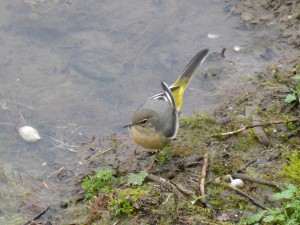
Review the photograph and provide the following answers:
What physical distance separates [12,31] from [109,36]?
168cm

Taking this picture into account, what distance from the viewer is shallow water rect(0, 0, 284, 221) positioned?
8234 mm

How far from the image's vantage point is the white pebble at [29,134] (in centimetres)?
827

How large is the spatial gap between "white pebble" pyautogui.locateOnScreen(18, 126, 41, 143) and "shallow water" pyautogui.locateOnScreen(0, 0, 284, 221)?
0.09 meters

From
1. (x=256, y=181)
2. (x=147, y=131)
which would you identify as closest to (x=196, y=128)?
(x=147, y=131)

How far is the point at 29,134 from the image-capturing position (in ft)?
27.1

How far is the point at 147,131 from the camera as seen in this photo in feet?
22.6

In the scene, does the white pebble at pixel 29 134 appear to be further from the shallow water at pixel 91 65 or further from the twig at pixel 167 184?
the twig at pixel 167 184

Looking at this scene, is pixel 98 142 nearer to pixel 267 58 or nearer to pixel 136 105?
pixel 136 105

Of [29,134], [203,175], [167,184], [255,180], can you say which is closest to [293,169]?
[255,180]

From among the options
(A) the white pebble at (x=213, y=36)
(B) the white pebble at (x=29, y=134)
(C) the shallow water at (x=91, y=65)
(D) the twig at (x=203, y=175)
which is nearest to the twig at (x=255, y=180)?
(D) the twig at (x=203, y=175)

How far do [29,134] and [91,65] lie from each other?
5.69 feet

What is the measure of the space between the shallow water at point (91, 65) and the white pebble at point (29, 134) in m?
0.09

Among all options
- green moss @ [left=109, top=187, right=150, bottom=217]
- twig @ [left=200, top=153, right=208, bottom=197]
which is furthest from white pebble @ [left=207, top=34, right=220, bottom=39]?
green moss @ [left=109, top=187, right=150, bottom=217]

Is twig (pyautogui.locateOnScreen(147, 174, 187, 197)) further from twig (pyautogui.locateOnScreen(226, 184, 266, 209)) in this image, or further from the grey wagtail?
the grey wagtail
